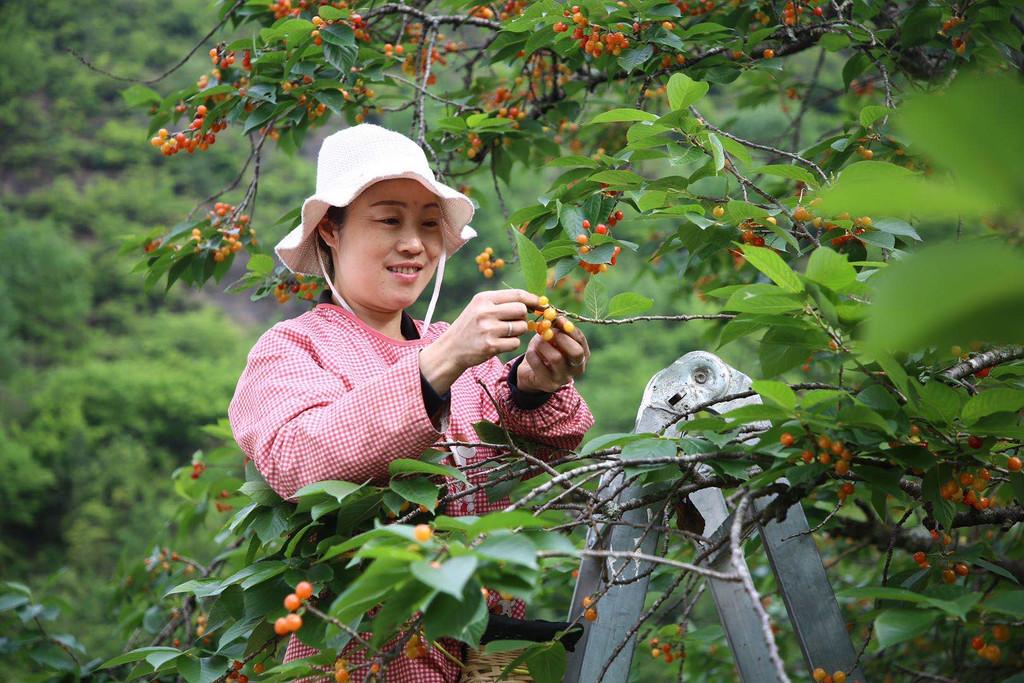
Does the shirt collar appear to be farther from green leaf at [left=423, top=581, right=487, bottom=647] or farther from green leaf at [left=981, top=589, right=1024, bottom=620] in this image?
green leaf at [left=981, top=589, right=1024, bottom=620]

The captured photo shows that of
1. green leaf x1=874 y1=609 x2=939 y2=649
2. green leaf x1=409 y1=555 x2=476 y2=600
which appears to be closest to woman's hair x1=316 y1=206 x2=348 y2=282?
green leaf x1=409 y1=555 x2=476 y2=600

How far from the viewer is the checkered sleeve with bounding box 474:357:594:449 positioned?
1558 millimetres

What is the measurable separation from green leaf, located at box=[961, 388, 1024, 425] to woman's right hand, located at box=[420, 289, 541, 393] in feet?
1.67

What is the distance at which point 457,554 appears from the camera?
34.2 inches

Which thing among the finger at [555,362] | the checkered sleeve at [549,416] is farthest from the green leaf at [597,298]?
the checkered sleeve at [549,416]

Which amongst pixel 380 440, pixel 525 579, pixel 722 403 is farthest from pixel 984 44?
pixel 525 579

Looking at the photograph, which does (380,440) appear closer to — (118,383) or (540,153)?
(540,153)

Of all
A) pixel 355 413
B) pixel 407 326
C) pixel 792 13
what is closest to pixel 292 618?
pixel 355 413

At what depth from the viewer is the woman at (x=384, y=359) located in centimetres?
126

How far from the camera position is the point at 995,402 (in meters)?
1.10

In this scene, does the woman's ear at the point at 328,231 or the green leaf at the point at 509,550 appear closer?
the green leaf at the point at 509,550

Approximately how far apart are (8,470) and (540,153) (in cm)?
1174

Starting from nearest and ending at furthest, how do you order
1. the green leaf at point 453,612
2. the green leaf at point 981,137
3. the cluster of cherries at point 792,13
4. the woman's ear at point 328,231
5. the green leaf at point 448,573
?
1. the green leaf at point 981,137
2. the green leaf at point 448,573
3. the green leaf at point 453,612
4. the woman's ear at point 328,231
5. the cluster of cherries at point 792,13

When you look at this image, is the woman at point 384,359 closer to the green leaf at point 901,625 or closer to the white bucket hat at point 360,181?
the white bucket hat at point 360,181
